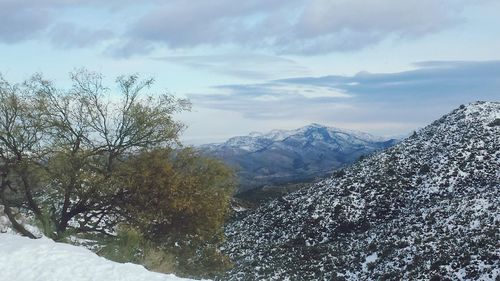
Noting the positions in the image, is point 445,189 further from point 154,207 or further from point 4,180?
point 4,180

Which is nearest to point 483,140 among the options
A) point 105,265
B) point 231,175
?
point 231,175

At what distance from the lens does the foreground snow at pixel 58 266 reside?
12.6 m

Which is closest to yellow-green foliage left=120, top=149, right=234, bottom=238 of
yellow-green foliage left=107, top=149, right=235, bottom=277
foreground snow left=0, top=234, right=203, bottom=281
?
yellow-green foliage left=107, top=149, right=235, bottom=277

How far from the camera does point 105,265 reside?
13.4 m

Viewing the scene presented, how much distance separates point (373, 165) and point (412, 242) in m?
27.7

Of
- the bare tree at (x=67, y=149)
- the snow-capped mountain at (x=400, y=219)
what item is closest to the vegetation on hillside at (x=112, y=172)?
the bare tree at (x=67, y=149)

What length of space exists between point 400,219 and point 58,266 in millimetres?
50537

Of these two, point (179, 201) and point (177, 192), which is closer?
point (179, 201)

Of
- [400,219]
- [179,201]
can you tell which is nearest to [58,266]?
[179,201]

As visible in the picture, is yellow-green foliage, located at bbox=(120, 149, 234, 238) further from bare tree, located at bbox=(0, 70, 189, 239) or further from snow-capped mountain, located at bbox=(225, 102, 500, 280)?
snow-capped mountain, located at bbox=(225, 102, 500, 280)

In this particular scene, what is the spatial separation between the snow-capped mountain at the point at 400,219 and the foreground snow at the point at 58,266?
2939 cm

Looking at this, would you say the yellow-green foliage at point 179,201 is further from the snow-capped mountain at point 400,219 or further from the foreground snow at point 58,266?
the snow-capped mountain at point 400,219

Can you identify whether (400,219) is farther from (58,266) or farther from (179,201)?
(58,266)

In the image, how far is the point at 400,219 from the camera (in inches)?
2304
